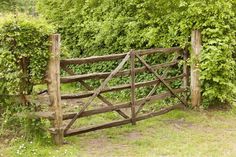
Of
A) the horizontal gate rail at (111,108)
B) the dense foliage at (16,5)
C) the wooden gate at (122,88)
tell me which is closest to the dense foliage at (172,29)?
the wooden gate at (122,88)

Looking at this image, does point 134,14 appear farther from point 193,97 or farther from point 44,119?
point 44,119

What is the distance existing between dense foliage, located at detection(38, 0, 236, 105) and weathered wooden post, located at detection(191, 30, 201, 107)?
4.7 inches

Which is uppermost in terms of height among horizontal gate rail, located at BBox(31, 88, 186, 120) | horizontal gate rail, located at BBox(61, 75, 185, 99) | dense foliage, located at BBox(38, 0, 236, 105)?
dense foliage, located at BBox(38, 0, 236, 105)

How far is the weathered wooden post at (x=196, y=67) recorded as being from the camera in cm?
891

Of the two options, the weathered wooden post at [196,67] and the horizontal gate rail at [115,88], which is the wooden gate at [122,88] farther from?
the weathered wooden post at [196,67]

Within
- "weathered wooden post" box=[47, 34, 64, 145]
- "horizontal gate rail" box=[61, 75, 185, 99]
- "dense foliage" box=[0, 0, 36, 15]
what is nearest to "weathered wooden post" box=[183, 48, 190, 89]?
"horizontal gate rail" box=[61, 75, 185, 99]

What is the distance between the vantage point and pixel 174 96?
9305 millimetres

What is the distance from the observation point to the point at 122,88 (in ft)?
26.7

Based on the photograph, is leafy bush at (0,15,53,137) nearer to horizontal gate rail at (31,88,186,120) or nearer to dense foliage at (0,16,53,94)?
dense foliage at (0,16,53,94)

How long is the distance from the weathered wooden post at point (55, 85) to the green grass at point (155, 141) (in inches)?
10.1

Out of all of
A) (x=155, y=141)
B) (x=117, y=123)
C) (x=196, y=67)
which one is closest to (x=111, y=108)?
(x=117, y=123)

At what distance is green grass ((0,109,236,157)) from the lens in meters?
6.55

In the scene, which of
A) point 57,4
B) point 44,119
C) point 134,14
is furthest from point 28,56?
point 57,4

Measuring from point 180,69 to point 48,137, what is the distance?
4027mm
